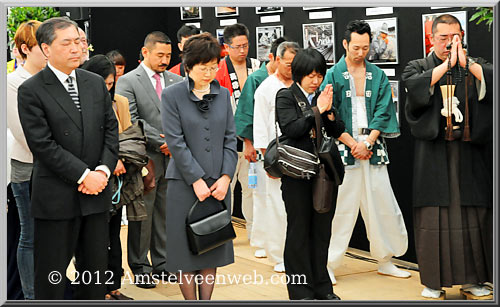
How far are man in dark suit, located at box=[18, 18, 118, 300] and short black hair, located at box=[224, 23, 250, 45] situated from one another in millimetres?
2153

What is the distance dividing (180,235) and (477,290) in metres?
1.96

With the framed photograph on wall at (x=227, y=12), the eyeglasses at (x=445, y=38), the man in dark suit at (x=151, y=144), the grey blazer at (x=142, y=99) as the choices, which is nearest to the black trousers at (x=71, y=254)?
the man in dark suit at (x=151, y=144)

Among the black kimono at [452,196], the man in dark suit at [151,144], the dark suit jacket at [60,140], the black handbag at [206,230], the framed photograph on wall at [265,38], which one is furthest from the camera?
the framed photograph on wall at [265,38]

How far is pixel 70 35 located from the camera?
4.03m

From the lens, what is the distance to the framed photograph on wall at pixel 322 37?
610 cm

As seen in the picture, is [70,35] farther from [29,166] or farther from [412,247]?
[412,247]

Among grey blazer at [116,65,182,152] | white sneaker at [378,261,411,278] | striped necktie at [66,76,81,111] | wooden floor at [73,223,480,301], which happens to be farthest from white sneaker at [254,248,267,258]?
striped necktie at [66,76,81,111]

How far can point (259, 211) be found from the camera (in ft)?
19.3

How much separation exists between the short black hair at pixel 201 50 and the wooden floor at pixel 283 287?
1353mm

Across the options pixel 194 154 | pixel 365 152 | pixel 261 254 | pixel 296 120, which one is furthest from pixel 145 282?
pixel 365 152

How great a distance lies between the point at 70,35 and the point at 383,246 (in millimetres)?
2673

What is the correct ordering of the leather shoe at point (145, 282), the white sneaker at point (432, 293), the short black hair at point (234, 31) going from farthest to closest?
the short black hair at point (234, 31) → the leather shoe at point (145, 282) → the white sneaker at point (432, 293)

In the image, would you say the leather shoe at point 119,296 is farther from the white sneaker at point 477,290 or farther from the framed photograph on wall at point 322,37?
the framed photograph on wall at point 322,37

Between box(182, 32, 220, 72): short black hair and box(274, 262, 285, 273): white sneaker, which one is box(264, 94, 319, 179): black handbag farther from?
box(274, 262, 285, 273): white sneaker
